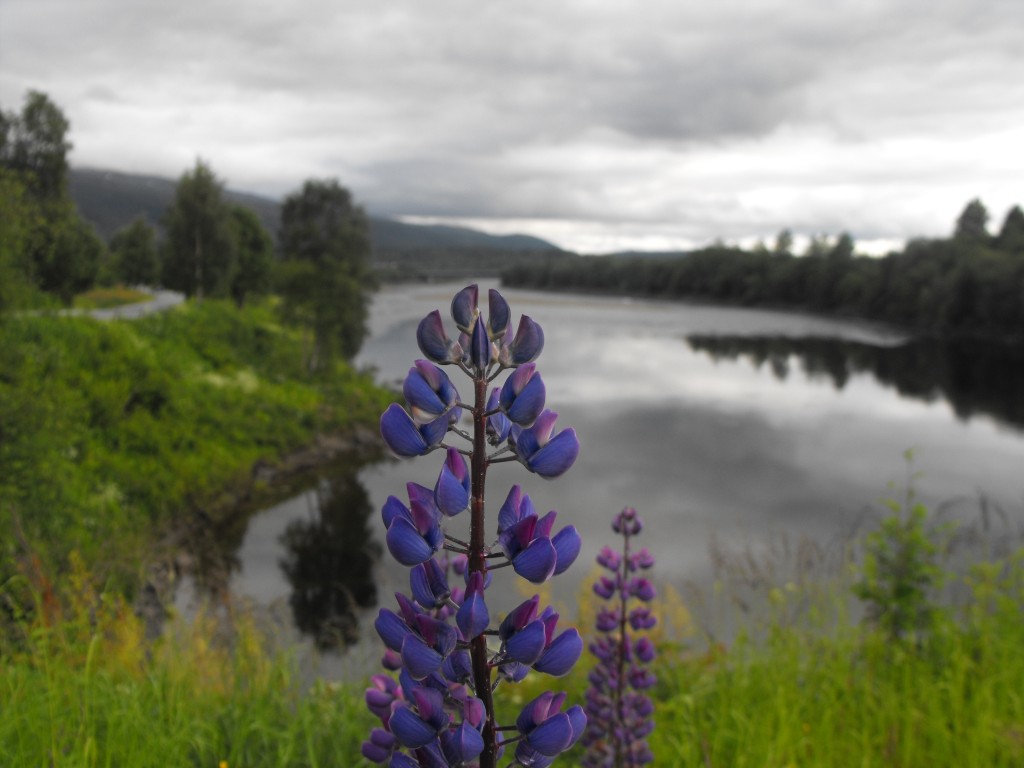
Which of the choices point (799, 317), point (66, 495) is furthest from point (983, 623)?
point (799, 317)

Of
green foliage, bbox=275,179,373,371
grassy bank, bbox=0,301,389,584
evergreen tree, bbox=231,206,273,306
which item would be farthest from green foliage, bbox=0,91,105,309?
evergreen tree, bbox=231,206,273,306

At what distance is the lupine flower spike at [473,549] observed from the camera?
1.43m

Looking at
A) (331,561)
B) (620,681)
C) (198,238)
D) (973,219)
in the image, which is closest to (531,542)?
(620,681)

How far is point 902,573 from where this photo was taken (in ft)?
19.8

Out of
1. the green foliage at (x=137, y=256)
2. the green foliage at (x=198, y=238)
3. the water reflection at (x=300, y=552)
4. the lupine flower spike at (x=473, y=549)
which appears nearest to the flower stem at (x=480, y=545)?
the lupine flower spike at (x=473, y=549)

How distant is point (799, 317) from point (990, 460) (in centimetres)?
6284

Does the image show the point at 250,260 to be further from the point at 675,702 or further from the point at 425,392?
the point at 425,392

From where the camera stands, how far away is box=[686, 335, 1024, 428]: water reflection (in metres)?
37.0

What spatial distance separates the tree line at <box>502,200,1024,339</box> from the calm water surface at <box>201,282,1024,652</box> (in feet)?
26.5

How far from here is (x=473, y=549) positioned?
141 cm

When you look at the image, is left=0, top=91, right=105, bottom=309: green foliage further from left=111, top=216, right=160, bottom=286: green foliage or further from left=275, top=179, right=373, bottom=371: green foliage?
left=111, top=216, right=160, bottom=286: green foliage

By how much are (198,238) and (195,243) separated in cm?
47

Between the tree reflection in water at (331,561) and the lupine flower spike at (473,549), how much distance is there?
11176 mm

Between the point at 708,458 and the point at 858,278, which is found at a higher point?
the point at 858,278
